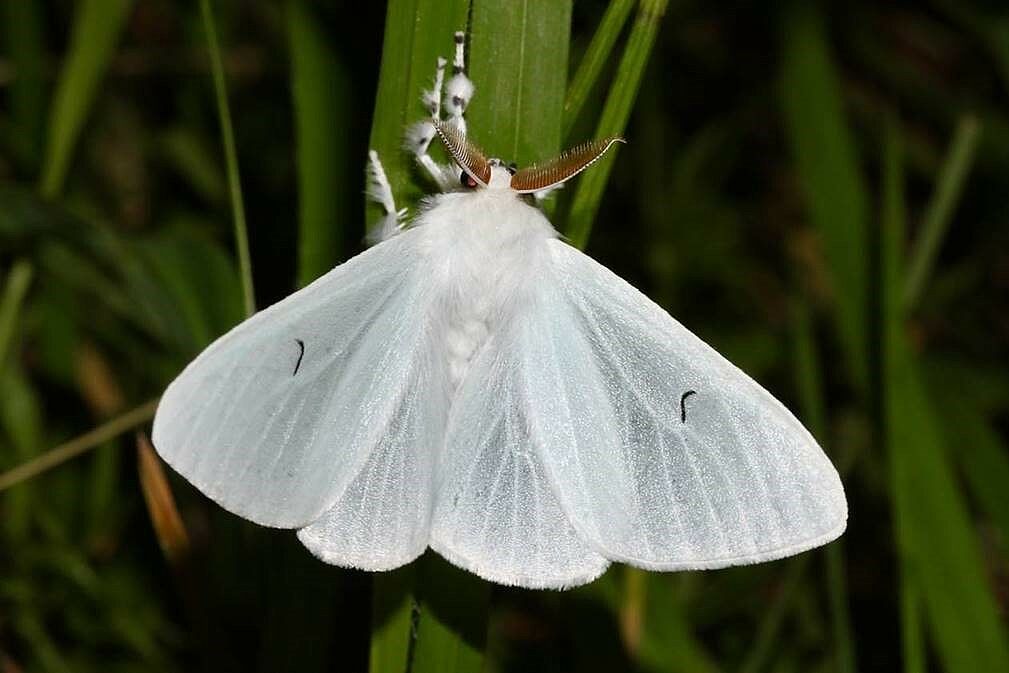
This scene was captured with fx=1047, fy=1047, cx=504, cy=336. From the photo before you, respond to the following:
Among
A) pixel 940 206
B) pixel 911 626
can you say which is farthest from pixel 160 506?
pixel 940 206

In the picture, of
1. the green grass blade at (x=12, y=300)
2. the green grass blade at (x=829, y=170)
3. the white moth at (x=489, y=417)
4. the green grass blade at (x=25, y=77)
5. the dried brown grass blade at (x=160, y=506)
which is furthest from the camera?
the green grass blade at (x=25, y=77)

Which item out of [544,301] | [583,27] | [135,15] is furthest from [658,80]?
Answer: [544,301]

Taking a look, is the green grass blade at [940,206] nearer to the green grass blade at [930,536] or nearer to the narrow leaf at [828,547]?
the narrow leaf at [828,547]

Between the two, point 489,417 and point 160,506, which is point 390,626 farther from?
point 160,506

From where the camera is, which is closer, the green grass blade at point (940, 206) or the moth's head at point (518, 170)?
the moth's head at point (518, 170)

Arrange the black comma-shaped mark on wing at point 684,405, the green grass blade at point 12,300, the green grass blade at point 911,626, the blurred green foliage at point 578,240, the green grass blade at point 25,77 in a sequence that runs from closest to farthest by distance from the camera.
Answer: the black comma-shaped mark on wing at point 684,405
the blurred green foliage at point 578,240
the green grass blade at point 911,626
the green grass blade at point 12,300
the green grass blade at point 25,77

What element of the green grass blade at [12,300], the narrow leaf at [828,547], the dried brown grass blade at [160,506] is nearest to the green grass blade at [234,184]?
the dried brown grass blade at [160,506]

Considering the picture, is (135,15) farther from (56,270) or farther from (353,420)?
(353,420)
